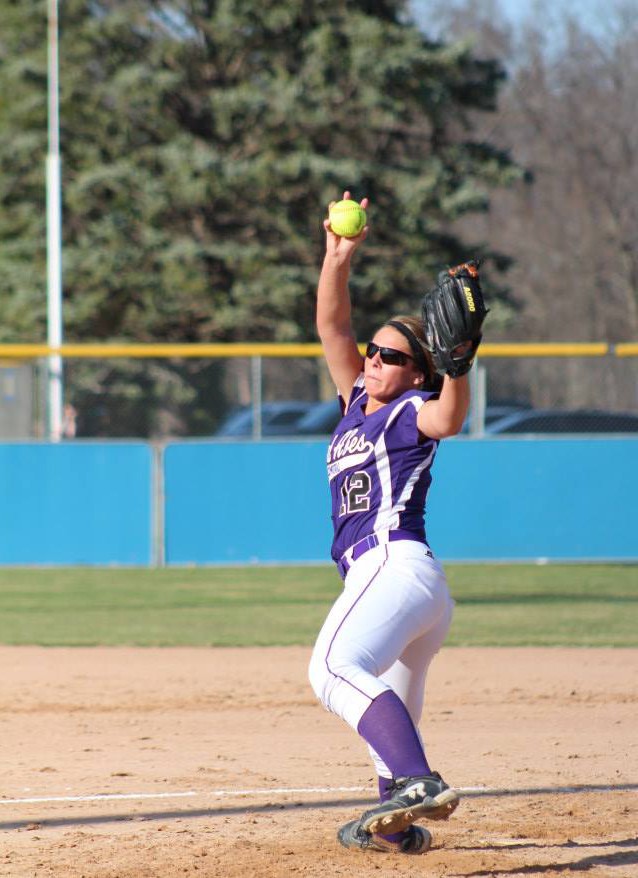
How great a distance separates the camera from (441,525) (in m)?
14.1

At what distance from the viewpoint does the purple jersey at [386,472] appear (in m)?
3.99

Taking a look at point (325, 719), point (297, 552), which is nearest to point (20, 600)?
point (297, 552)

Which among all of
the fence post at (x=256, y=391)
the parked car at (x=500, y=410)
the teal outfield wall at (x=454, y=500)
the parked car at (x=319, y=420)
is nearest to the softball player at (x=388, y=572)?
the teal outfield wall at (x=454, y=500)

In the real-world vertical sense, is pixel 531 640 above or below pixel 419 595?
below

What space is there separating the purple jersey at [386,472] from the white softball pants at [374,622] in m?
0.09

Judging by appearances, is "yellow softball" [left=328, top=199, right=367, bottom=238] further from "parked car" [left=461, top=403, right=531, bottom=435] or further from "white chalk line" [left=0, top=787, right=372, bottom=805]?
"parked car" [left=461, top=403, right=531, bottom=435]

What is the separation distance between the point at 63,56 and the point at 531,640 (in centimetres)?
1973

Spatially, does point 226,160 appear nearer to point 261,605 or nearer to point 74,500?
point 74,500

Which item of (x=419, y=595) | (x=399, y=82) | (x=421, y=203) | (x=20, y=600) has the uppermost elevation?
(x=399, y=82)

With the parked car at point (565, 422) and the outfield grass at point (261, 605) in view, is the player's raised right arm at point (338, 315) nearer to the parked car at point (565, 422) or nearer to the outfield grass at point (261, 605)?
the outfield grass at point (261, 605)

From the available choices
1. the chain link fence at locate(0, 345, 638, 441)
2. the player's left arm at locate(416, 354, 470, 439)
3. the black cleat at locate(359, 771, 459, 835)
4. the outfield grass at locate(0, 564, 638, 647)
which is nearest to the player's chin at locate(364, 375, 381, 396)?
the player's left arm at locate(416, 354, 470, 439)

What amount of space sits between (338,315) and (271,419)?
12504mm

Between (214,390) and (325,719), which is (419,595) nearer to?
(325,719)

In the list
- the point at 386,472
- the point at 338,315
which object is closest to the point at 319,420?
the point at 338,315
